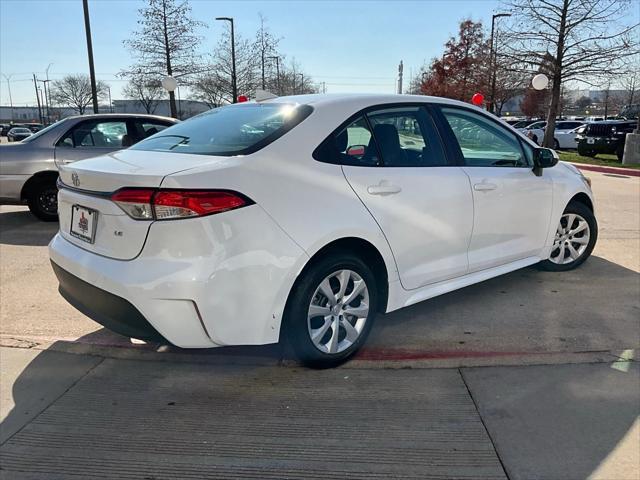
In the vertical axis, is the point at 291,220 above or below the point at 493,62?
below

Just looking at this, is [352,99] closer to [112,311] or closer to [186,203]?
[186,203]

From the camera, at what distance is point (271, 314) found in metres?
2.86

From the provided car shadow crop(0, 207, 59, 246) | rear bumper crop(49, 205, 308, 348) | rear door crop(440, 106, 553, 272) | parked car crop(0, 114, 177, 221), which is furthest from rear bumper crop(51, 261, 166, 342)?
parked car crop(0, 114, 177, 221)

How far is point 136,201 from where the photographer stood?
2.67m

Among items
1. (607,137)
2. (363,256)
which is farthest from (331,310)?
(607,137)

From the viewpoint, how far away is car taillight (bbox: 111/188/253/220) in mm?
2605

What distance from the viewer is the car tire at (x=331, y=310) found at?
3000mm

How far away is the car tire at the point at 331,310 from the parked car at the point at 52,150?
5.15m

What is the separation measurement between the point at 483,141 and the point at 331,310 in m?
1.98

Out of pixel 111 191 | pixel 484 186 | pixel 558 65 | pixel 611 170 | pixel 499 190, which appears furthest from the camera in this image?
pixel 558 65

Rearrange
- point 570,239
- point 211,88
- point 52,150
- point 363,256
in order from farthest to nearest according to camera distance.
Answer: point 211,88 < point 52,150 < point 570,239 < point 363,256

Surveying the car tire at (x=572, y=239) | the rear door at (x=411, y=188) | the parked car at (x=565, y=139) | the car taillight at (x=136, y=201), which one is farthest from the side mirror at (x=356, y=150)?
the parked car at (x=565, y=139)

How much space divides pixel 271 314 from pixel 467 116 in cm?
234

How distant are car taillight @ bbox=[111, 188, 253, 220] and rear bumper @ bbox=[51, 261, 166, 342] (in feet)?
1.59
